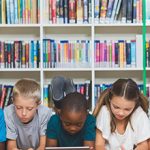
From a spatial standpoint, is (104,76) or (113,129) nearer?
(113,129)

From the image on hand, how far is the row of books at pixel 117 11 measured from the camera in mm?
2961

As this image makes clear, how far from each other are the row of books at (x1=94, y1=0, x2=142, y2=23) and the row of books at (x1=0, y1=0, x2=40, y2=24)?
0.50 m

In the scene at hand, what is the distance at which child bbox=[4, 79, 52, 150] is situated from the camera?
72.0 inches

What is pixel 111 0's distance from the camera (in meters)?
2.97

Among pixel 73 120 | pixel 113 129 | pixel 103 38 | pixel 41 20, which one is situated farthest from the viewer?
pixel 103 38

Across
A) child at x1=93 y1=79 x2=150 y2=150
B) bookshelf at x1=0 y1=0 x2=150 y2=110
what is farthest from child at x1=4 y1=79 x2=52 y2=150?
bookshelf at x1=0 y1=0 x2=150 y2=110

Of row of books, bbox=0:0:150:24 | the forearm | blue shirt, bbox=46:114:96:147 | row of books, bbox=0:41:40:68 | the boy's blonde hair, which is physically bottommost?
the forearm

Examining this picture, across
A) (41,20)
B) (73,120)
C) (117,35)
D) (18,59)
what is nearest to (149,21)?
(117,35)

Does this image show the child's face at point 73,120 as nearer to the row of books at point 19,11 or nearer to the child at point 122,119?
the child at point 122,119

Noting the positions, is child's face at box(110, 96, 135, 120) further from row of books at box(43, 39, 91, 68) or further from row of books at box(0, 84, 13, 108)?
row of books at box(0, 84, 13, 108)

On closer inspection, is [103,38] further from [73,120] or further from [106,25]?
[73,120]

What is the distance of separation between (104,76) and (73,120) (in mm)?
1562

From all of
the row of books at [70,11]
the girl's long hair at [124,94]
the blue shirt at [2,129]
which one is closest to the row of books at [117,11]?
the row of books at [70,11]

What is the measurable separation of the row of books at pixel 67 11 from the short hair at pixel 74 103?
132 centimetres
